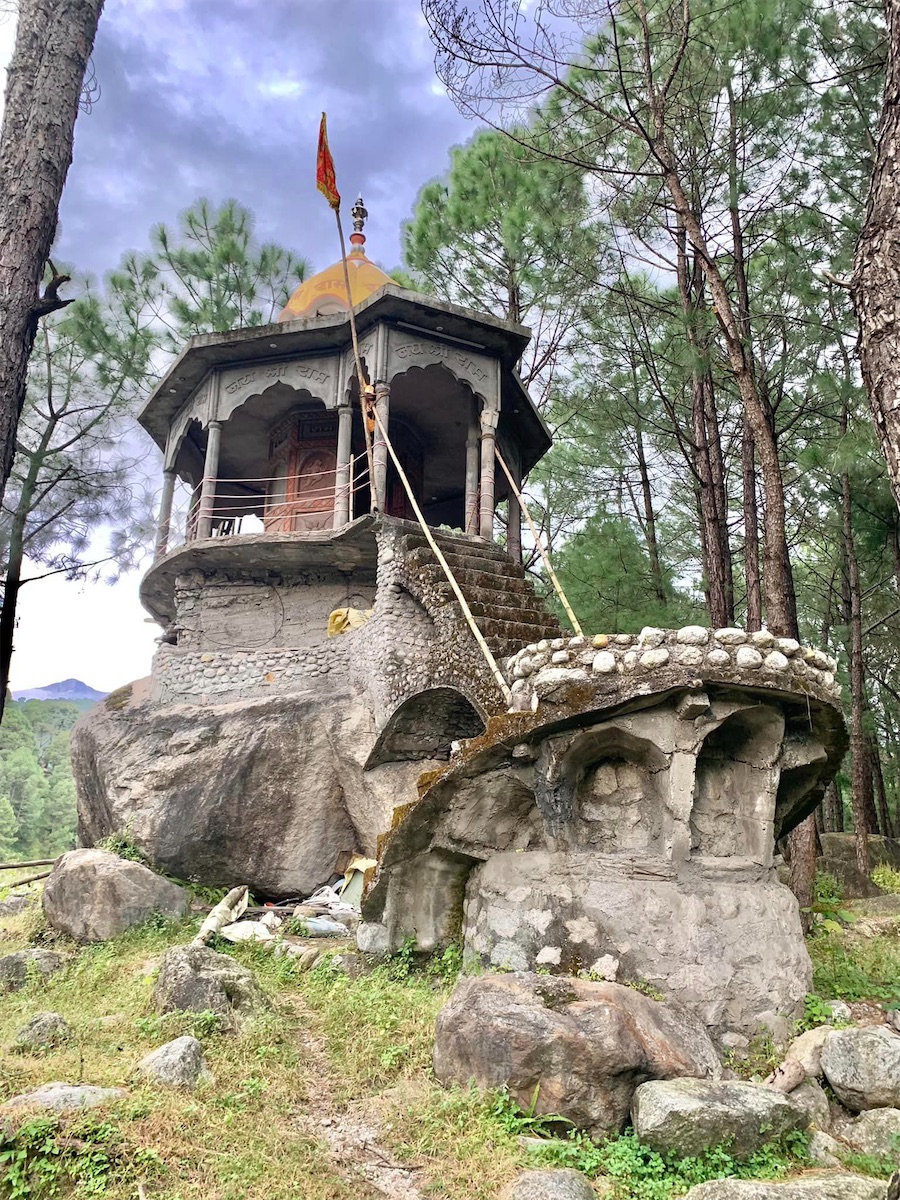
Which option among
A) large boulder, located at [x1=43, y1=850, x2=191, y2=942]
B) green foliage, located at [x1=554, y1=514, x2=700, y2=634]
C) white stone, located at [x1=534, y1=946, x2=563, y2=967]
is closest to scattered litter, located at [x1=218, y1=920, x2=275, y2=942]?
large boulder, located at [x1=43, y1=850, x2=191, y2=942]

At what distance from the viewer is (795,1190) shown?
3.49 meters

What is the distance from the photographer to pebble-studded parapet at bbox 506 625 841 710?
5.59 metres

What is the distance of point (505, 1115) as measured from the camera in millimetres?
4402

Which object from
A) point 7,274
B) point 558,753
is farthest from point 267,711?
point 7,274

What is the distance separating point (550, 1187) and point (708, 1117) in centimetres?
93

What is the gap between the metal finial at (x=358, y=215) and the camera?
56.1 ft

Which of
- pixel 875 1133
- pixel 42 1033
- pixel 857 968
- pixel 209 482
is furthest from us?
pixel 209 482

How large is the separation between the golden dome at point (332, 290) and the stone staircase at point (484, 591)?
5754 millimetres

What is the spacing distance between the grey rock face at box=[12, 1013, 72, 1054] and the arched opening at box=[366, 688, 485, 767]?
200 inches

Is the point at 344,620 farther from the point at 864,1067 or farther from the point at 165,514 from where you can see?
the point at 864,1067

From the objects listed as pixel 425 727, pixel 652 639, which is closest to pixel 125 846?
pixel 425 727

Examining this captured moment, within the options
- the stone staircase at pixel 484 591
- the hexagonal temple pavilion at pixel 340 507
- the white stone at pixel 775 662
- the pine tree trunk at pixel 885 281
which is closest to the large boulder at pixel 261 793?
the hexagonal temple pavilion at pixel 340 507

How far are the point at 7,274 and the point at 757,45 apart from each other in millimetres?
9215

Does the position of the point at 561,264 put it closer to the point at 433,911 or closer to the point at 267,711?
the point at 267,711
